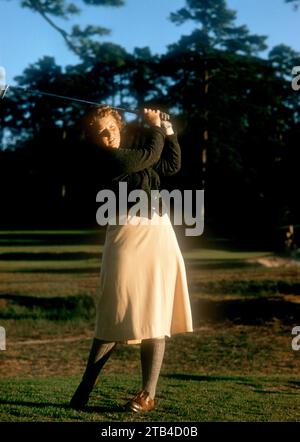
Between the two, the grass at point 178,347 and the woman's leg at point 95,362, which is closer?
the woman's leg at point 95,362

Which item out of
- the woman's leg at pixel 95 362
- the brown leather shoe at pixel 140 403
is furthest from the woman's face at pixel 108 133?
the brown leather shoe at pixel 140 403

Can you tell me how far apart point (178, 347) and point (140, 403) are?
787cm

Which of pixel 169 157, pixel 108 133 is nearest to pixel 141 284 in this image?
pixel 169 157

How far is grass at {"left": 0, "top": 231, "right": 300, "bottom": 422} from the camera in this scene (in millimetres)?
4633

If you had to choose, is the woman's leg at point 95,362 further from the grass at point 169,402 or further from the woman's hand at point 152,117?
the woman's hand at point 152,117

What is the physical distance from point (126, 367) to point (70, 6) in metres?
6.86

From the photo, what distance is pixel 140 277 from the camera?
Result: 4.11 metres

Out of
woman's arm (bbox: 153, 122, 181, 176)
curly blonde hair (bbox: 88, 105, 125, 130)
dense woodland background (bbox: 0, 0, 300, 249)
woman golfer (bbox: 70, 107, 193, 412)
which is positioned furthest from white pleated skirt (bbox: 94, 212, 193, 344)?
dense woodland background (bbox: 0, 0, 300, 249)

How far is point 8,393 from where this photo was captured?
17.2 feet

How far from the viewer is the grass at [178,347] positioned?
15.2 feet

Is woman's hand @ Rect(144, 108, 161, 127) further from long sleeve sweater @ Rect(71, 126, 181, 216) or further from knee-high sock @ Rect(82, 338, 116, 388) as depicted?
knee-high sock @ Rect(82, 338, 116, 388)

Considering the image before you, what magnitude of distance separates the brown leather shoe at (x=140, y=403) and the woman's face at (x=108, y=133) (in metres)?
1.57
